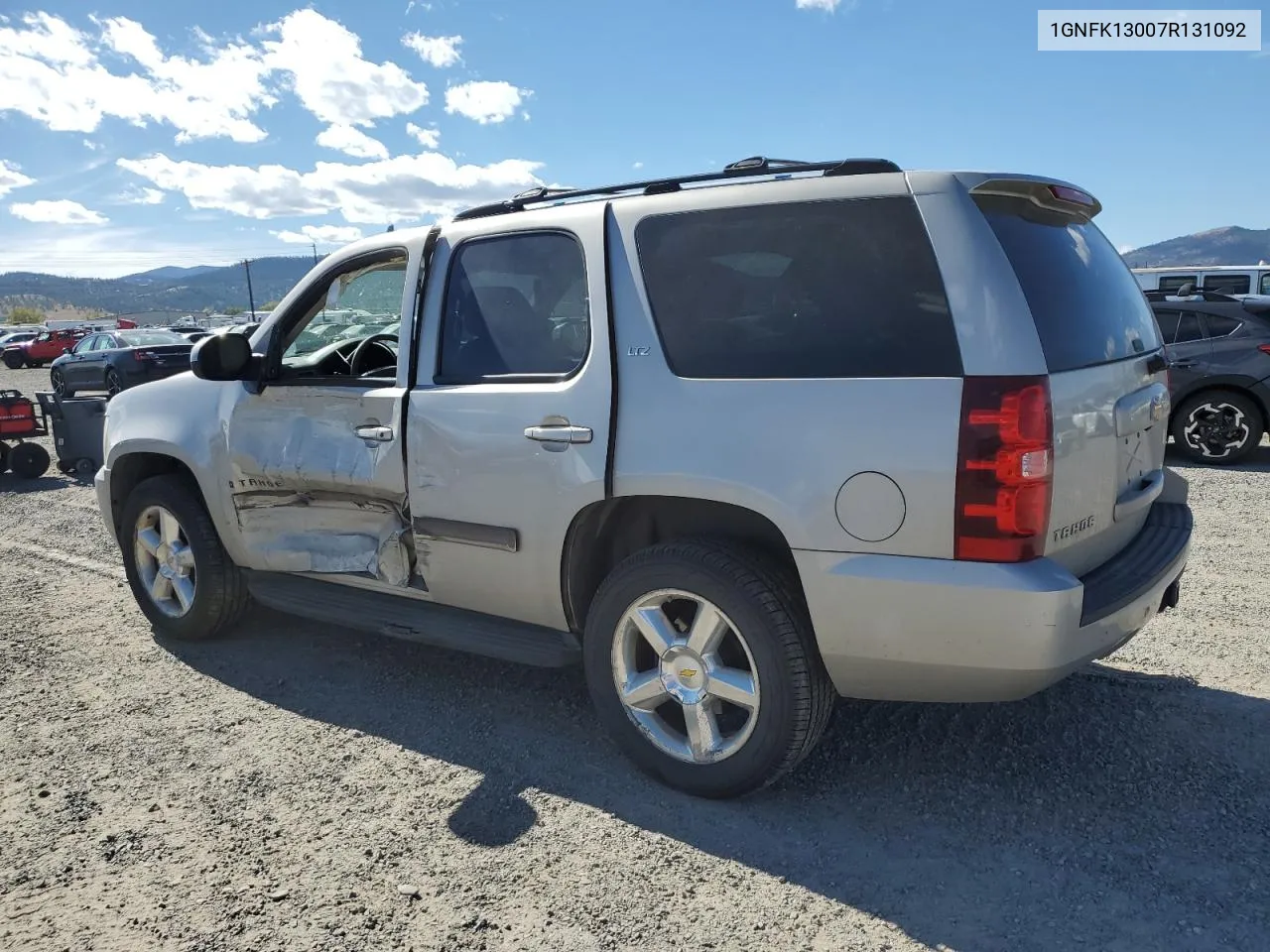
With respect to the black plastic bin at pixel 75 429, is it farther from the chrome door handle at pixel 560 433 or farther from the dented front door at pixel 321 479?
the chrome door handle at pixel 560 433

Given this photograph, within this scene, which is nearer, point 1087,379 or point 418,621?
point 1087,379

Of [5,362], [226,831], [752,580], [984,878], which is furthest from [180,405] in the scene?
→ [5,362]

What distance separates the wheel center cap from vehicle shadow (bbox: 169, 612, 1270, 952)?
354 millimetres

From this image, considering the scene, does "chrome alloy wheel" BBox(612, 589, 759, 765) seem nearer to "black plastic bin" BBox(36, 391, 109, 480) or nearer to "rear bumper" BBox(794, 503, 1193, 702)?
"rear bumper" BBox(794, 503, 1193, 702)

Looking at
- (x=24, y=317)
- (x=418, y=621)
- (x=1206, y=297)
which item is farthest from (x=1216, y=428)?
(x=24, y=317)

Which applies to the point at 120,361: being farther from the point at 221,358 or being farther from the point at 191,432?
the point at 221,358

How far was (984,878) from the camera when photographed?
101 inches

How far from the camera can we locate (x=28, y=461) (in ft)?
34.3

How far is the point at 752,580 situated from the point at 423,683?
1906 millimetres

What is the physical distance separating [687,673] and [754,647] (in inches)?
11.3

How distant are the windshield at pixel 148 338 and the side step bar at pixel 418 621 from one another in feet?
65.7

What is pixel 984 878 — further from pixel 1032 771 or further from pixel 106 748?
pixel 106 748

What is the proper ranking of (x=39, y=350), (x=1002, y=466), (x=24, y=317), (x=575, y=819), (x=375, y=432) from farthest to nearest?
(x=24, y=317), (x=39, y=350), (x=375, y=432), (x=575, y=819), (x=1002, y=466)

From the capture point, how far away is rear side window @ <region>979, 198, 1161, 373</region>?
2664 millimetres
